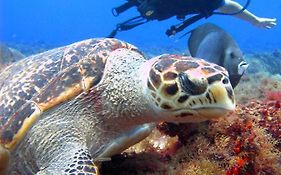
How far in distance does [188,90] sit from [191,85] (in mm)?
38

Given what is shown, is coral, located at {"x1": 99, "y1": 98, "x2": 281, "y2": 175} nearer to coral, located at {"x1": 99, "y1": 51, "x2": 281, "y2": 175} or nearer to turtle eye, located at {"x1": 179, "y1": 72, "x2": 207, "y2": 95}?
coral, located at {"x1": 99, "y1": 51, "x2": 281, "y2": 175}

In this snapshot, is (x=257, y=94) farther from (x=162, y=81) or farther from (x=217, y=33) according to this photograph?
(x=162, y=81)

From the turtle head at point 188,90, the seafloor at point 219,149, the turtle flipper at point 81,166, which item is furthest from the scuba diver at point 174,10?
the turtle flipper at point 81,166

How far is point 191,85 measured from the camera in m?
2.09

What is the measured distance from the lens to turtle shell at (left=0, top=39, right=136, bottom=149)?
2.60 metres

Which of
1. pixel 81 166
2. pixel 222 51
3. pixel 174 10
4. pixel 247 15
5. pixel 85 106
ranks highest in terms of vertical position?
pixel 85 106

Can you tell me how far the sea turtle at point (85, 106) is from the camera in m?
2.23

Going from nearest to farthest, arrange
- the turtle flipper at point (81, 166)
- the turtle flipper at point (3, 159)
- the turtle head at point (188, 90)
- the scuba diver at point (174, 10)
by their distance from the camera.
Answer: the turtle head at point (188, 90), the turtle flipper at point (81, 166), the turtle flipper at point (3, 159), the scuba diver at point (174, 10)

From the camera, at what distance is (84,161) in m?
2.24

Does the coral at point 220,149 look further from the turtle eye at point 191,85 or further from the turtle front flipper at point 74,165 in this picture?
the turtle eye at point 191,85

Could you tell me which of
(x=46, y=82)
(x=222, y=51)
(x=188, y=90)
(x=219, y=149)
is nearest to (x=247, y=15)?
(x=222, y=51)

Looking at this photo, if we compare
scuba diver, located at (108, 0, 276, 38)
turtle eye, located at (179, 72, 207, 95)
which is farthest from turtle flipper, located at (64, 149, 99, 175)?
scuba diver, located at (108, 0, 276, 38)

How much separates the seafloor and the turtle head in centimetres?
33

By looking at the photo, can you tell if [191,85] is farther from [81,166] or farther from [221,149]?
[81,166]
